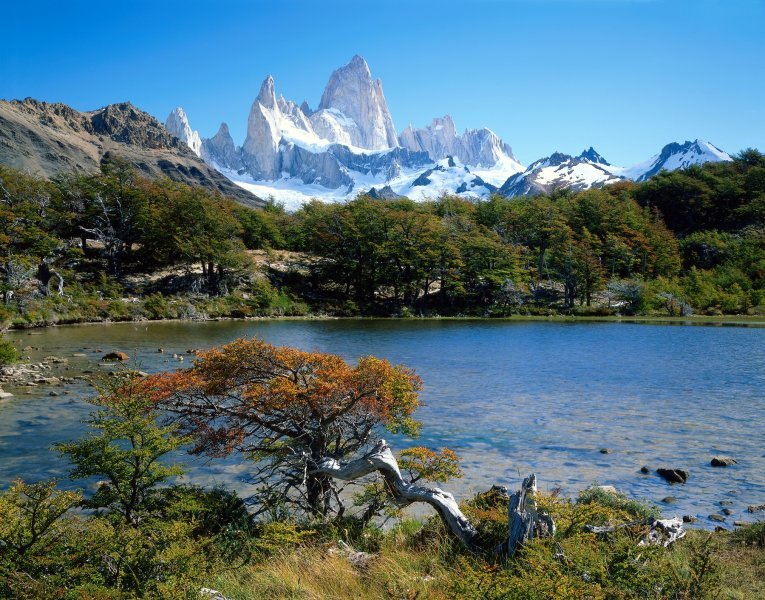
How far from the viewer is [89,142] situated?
16388cm

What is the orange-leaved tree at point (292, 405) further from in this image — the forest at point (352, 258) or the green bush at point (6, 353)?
the forest at point (352, 258)

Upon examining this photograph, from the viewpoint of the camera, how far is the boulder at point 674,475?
12163 millimetres

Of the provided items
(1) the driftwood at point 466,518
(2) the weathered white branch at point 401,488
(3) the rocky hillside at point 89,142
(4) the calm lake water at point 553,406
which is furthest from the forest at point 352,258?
(3) the rocky hillside at point 89,142

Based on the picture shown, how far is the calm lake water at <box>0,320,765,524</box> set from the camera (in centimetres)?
1252

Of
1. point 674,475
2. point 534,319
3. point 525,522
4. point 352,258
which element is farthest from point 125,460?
point 352,258

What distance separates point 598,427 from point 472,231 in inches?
2163

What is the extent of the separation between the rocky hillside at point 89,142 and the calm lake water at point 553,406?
9731 centimetres

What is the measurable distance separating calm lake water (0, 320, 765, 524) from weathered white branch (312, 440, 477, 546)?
339cm

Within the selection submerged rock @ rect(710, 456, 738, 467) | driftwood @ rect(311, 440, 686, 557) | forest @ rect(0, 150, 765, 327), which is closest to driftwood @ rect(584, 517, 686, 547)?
driftwood @ rect(311, 440, 686, 557)

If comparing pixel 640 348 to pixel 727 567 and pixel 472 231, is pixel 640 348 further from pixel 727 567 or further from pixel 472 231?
pixel 472 231

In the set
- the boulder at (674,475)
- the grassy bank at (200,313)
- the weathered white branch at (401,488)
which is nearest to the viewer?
the weathered white branch at (401,488)

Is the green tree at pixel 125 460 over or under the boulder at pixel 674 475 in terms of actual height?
over

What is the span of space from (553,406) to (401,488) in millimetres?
12804

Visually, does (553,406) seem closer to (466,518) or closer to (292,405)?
(466,518)
